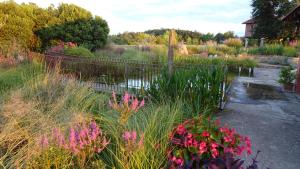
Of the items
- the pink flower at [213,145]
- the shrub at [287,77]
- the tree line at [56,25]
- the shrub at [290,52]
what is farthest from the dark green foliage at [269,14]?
the pink flower at [213,145]

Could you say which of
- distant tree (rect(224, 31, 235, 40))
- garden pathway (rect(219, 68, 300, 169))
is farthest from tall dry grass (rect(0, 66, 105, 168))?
distant tree (rect(224, 31, 235, 40))

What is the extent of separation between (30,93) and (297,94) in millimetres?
8049

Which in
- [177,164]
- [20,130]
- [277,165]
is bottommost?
[277,165]

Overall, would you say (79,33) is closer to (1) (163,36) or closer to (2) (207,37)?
(1) (163,36)

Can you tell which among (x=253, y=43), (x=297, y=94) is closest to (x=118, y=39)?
(x=253, y=43)

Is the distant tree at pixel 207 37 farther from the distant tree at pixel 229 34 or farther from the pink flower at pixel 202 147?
the pink flower at pixel 202 147

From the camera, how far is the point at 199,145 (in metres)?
2.77

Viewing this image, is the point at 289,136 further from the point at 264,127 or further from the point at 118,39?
the point at 118,39

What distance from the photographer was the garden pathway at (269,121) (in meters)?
3.95

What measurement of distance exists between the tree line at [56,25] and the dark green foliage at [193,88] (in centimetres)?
1008

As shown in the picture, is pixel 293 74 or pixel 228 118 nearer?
pixel 228 118

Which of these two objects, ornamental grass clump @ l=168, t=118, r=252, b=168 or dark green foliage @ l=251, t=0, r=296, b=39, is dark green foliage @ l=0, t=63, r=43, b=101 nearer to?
ornamental grass clump @ l=168, t=118, r=252, b=168

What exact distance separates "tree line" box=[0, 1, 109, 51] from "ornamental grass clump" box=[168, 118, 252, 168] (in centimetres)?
1302

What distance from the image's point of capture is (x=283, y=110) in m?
6.65
